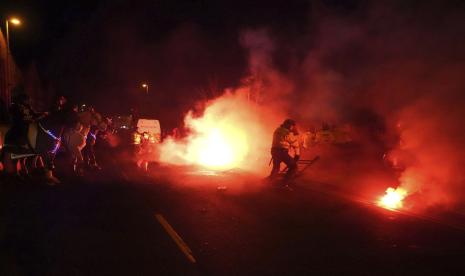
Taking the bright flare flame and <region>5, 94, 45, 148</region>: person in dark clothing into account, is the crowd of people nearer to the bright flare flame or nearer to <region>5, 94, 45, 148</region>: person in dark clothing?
<region>5, 94, 45, 148</region>: person in dark clothing

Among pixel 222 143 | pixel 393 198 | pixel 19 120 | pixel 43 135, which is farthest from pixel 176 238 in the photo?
Result: pixel 222 143

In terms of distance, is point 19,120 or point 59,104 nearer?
point 19,120

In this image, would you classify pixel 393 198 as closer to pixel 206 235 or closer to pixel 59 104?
pixel 206 235

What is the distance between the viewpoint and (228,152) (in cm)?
1867

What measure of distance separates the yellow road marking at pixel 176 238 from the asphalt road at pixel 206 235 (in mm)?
15

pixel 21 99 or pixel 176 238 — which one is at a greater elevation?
pixel 21 99

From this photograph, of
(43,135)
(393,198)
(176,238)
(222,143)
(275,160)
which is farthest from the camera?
(222,143)

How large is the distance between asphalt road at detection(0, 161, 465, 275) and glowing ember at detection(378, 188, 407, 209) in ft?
1.48

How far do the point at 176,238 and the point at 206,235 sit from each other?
441mm

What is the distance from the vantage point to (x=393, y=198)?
959 cm

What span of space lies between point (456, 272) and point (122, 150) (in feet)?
55.1

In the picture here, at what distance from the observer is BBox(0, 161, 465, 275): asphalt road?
454 centimetres

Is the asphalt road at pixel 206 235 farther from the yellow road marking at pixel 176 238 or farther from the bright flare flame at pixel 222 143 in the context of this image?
the bright flare flame at pixel 222 143

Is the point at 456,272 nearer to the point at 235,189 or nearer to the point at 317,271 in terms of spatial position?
the point at 317,271
